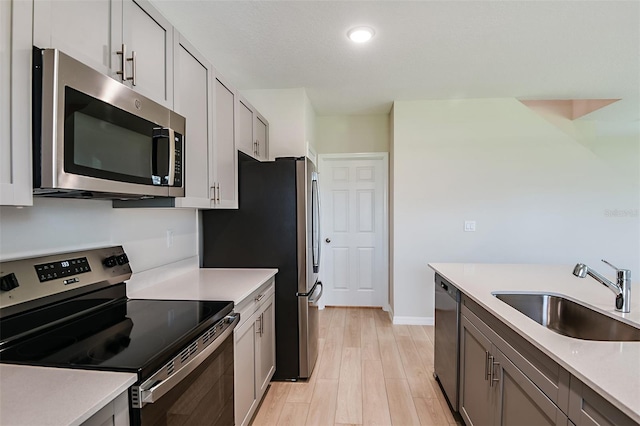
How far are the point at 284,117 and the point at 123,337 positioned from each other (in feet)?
9.07

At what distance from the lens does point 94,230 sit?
1.59 metres

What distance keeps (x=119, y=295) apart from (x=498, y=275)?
2.28 meters

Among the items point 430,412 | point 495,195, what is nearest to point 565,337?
point 430,412

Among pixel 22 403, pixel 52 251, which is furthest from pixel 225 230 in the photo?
pixel 22 403

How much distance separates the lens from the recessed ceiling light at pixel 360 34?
2.25 metres

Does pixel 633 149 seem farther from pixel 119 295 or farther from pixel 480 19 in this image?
pixel 119 295

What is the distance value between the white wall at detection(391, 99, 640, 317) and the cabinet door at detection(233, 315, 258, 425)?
7.39 ft

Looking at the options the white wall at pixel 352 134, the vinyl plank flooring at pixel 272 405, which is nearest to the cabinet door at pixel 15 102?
the vinyl plank flooring at pixel 272 405

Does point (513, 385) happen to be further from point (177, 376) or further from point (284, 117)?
point (284, 117)

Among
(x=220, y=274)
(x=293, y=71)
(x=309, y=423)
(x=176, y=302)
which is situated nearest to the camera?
(x=176, y=302)

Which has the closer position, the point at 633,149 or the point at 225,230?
the point at 225,230

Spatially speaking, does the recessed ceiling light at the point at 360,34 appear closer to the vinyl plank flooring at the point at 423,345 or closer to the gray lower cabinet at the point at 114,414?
the gray lower cabinet at the point at 114,414

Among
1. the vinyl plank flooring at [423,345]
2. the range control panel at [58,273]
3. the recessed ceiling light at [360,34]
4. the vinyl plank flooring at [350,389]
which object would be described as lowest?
the vinyl plank flooring at [350,389]

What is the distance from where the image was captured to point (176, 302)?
1.63m
